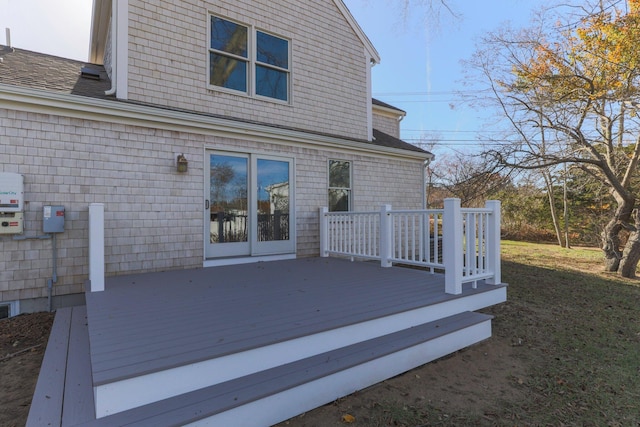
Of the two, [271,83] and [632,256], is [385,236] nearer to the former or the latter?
[271,83]

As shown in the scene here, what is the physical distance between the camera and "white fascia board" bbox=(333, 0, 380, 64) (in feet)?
24.5

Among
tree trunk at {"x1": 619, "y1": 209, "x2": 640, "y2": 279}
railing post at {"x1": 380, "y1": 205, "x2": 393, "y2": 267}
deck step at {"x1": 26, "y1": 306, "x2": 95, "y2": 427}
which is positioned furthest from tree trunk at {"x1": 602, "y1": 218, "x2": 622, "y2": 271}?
deck step at {"x1": 26, "y1": 306, "x2": 95, "y2": 427}

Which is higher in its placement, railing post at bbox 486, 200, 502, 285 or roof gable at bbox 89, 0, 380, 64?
roof gable at bbox 89, 0, 380, 64

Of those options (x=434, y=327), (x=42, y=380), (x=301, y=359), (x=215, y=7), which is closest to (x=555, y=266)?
(x=434, y=327)

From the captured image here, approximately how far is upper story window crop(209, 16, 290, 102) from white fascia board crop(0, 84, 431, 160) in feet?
3.04

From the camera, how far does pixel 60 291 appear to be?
430 centimetres

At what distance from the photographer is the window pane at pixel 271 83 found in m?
6.34

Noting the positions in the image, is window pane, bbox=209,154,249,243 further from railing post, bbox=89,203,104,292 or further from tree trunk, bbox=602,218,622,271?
tree trunk, bbox=602,218,622,271

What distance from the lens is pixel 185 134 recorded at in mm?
5250

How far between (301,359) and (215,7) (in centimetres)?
603

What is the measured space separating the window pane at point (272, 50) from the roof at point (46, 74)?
2.76 meters

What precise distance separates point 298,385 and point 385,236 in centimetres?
338

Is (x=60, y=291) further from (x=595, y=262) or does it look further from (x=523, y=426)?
(x=595, y=262)

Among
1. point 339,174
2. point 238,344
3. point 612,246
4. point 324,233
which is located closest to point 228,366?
point 238,344
